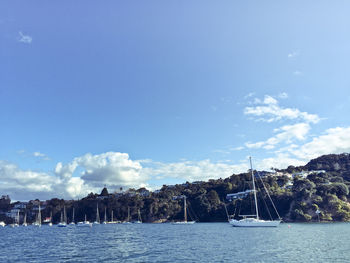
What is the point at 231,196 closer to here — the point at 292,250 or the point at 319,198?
the point at 319,198

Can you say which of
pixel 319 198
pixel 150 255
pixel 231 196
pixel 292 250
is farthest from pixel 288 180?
pixel 150 255

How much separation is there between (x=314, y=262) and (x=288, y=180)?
15162 centimetres

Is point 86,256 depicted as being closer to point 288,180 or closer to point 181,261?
point 181,261

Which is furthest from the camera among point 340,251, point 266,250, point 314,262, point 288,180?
point 288,180

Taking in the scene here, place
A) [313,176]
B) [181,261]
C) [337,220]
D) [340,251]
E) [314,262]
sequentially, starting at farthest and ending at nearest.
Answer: [313,176] < [337,220] < [340,251] < [181,261] < [314,262]

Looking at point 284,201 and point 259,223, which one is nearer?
point 259,223

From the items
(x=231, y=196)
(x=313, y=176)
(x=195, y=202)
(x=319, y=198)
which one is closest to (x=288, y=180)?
(x=313, y=176)

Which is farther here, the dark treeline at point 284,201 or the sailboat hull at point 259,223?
the dark treeline at point 284,201

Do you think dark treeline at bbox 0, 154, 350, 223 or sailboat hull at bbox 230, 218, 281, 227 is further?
dark treeline at bbox 0, 154, 350, 223

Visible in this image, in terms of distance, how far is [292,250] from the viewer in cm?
4344

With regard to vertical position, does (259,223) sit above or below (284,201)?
below

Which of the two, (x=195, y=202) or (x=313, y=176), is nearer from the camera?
(x=313, y=176)

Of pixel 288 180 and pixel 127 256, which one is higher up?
pixel 288 180

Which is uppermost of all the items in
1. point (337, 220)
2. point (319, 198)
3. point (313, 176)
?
point (313, 176)
